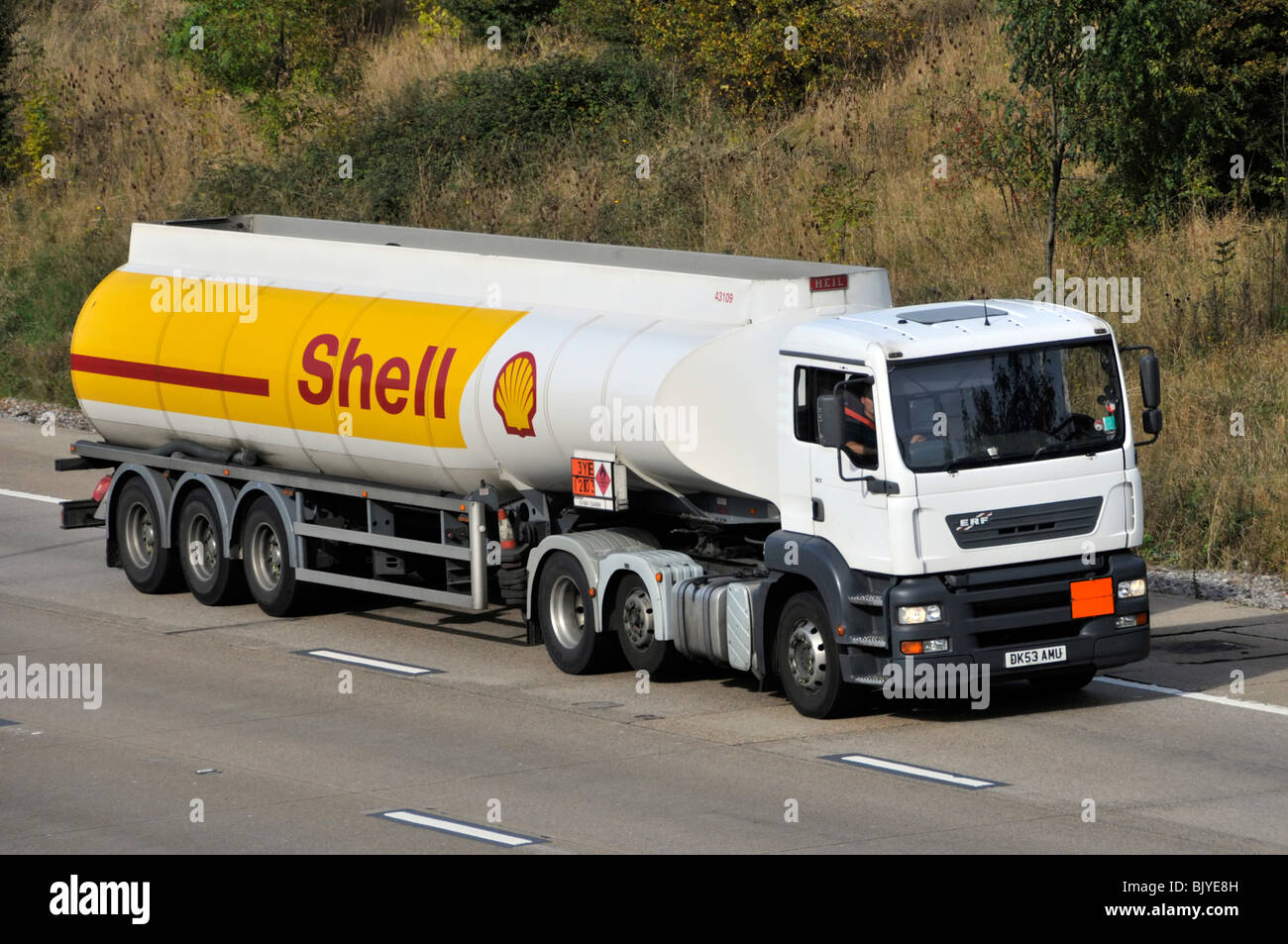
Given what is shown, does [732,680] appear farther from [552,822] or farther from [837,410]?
[552,822]

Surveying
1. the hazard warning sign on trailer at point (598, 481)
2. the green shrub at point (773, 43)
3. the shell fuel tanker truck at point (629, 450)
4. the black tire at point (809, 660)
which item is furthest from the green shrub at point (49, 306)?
the black tire at point (809, 660)

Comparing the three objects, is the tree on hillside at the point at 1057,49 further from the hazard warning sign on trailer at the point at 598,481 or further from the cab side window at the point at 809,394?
the cab side window at the point at 809,394

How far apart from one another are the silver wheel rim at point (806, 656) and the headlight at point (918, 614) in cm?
76

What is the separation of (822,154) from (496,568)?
14.9 meters

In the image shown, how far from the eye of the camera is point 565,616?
15.5m

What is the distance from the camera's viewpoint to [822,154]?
2973 cm

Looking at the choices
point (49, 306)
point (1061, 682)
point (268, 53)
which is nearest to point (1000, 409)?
point (1061, 682)

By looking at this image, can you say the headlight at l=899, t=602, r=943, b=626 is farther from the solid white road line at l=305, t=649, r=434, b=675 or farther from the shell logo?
the solid white road line at l=305, t=649, r=434, b=675

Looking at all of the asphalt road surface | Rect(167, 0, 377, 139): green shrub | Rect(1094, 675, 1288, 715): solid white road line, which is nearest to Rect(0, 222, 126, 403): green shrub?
Rect(167, 0, 377, 139): green shrub

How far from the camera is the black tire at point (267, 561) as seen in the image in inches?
693

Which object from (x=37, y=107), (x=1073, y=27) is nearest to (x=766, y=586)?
(x=1073, y=27)
